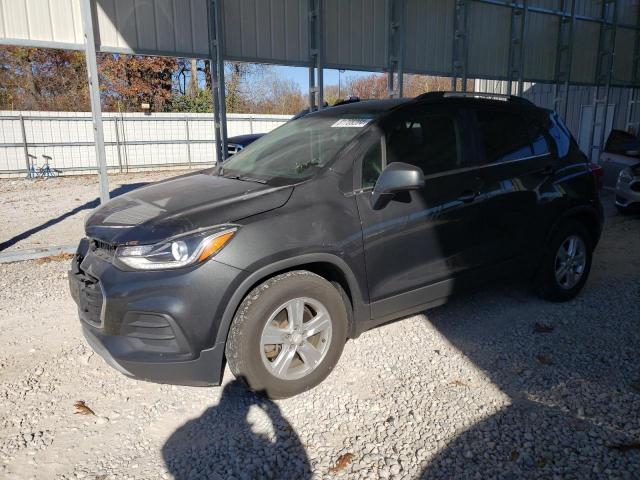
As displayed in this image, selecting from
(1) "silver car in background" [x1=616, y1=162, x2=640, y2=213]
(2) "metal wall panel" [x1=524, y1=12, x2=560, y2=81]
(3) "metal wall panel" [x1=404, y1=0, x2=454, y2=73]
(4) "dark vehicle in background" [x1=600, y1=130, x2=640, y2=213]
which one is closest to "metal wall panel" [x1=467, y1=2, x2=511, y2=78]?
(3) "metal wall panel" [x1=404, y1=0, x2=454, y2=73]

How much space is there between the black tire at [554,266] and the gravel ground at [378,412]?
1.04 feet

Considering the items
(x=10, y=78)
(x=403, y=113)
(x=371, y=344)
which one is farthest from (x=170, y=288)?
(x=10, y=78)

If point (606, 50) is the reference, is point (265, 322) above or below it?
below

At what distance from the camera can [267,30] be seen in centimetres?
799

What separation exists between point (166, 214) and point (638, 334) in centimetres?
362

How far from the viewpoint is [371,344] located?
3.94m

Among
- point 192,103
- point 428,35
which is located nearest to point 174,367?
point 428,35

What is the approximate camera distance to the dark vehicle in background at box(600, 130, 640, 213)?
8.03m

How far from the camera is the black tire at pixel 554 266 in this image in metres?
4.44

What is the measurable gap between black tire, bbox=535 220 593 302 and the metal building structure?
16.1ft

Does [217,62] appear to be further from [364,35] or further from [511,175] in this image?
[511,175]

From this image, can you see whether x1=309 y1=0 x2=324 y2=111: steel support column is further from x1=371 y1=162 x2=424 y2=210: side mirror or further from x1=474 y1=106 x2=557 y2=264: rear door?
x1=371 y1=162 x2=424 y2=210: side mirror

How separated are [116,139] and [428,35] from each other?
1163cm

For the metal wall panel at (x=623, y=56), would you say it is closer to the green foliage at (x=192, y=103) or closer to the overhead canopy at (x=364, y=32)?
the overhead canopy at (x=364, y=32)
